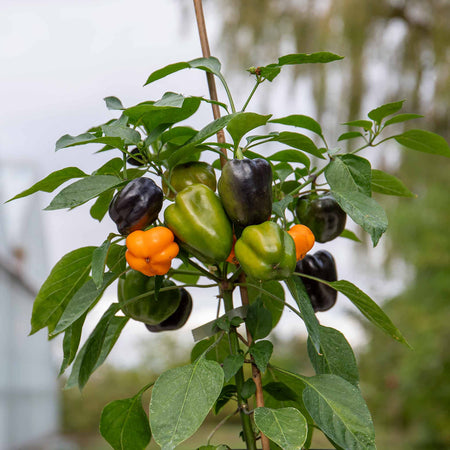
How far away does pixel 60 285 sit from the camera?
0.55m

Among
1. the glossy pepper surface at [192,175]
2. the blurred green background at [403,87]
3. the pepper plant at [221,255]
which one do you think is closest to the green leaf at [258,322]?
the pepper plant at [221,255]

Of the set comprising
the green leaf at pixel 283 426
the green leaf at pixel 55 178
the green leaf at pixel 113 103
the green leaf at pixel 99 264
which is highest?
the green leaf at pixel 113 103

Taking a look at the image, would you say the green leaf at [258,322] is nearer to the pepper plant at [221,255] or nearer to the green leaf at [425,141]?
the pepper plant at [221,255]

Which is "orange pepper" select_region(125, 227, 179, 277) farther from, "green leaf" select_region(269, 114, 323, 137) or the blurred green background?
the blurred green background

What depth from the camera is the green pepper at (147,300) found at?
55 cm

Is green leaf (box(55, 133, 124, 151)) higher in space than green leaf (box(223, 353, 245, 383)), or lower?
higher

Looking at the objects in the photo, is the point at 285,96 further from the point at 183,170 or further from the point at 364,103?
the point at 183,170

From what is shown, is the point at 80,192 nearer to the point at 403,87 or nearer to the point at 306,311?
the point at 306,311

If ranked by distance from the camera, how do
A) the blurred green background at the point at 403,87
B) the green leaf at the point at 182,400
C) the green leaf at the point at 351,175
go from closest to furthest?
the green leaf at the point at 182,400 < the green leaf at the point at 351,175 < the blurred green background at the point at 403,87

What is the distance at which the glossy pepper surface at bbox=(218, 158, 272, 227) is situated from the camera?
451 mm

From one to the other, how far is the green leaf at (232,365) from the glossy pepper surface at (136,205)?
0.44 ft

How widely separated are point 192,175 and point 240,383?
0.63 ft

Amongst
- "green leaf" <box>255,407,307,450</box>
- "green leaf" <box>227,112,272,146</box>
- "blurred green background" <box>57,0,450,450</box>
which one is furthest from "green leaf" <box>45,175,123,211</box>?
"blurred green background" <box>57,0,450,450</box>

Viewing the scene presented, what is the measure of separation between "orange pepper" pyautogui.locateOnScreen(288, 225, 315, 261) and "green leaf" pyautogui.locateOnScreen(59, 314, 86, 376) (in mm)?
205
